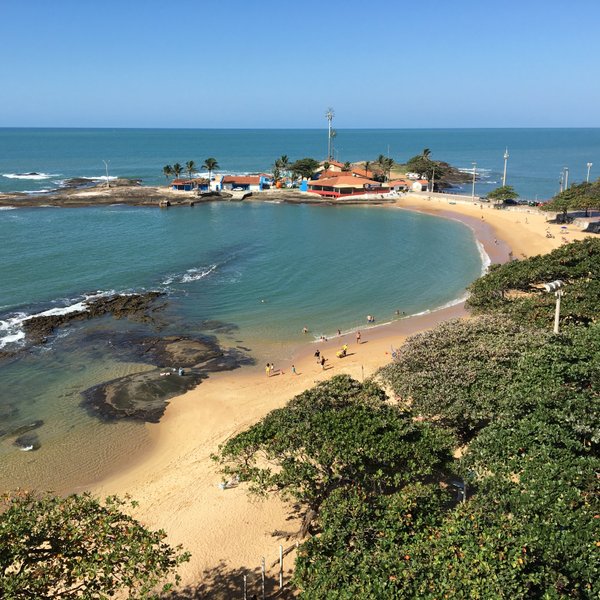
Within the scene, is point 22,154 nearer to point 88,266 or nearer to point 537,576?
point 88,266

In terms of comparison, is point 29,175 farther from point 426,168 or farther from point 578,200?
point 578,200

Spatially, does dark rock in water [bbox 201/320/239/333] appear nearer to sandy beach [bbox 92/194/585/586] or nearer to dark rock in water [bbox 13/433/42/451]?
sandy beach [bbox 92/194/585/586]

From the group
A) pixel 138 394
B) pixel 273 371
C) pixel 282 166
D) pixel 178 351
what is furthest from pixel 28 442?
pixel 282 166

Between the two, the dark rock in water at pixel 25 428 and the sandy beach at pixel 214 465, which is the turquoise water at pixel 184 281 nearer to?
the dark rock in water at pixel 25 428

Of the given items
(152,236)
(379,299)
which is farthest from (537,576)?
(152,236)

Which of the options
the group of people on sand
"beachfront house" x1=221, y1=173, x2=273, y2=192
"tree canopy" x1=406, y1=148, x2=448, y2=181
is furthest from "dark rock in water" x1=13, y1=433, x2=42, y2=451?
"tree canopy" x1=406, y1=148, x2=448, y2=181

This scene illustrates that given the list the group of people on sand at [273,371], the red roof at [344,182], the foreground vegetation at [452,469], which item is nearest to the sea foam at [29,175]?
the red roof at [344,182]
